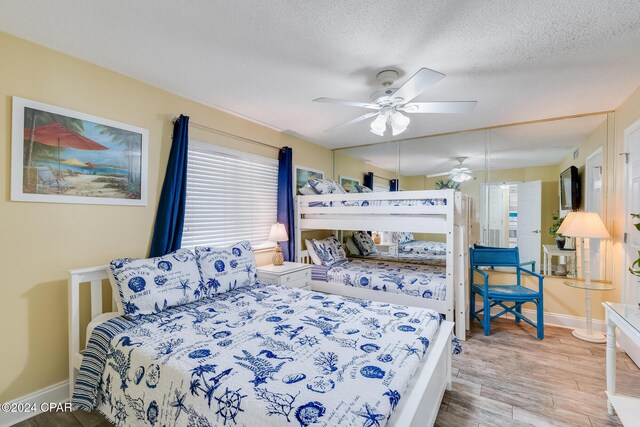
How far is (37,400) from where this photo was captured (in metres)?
1.96

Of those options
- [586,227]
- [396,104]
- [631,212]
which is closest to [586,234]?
[586,227]

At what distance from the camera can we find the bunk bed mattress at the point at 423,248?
12.9 feet

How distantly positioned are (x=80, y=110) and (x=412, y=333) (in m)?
2.83

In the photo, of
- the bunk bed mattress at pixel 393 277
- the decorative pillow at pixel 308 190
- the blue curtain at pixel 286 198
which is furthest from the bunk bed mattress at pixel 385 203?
the bunk bed mattress at pixel 393 277

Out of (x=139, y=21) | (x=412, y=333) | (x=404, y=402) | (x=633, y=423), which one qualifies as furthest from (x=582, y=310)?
(x=139, y=21)

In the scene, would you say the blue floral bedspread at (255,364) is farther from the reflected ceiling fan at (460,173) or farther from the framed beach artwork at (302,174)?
the reflected ceiling fan at (460,173)

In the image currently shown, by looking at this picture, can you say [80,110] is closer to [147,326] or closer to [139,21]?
[139,21]

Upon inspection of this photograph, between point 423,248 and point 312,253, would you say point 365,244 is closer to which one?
point 423,248

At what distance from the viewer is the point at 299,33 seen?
1805 millimetres

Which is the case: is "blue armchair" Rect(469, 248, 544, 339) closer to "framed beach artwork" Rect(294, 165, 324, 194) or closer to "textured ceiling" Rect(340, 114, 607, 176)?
"textured ceiling" Rect(340, 114, 607, 176)

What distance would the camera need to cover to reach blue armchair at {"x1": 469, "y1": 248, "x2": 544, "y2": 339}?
3037 mm

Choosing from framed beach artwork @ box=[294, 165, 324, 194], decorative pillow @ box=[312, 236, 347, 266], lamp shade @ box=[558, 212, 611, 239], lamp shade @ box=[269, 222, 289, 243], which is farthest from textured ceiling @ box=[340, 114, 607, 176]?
lamp shade @ box=[269, 222, 289, 243]

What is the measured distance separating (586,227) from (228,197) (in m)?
3.71

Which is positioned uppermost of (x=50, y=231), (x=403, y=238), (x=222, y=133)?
(x=222, y=133)
